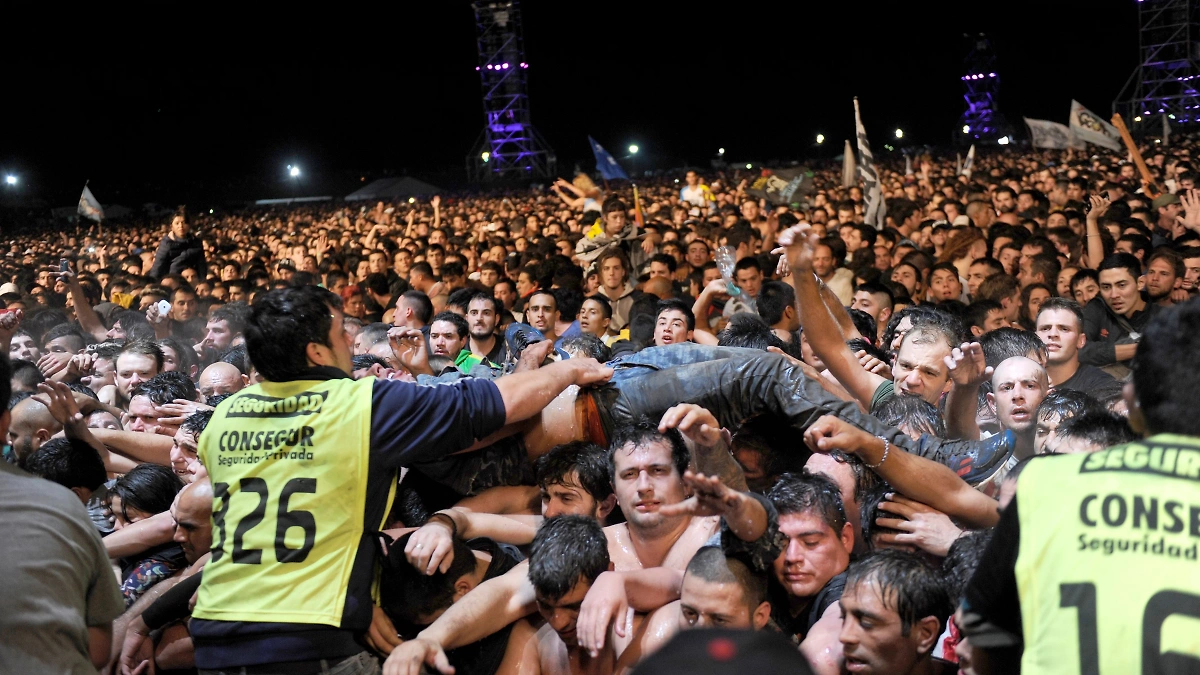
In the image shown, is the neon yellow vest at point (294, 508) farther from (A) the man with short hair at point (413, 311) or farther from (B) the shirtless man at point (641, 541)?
(A) the man with short hair at point (413, 311)

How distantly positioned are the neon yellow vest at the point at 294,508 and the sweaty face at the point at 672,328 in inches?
138

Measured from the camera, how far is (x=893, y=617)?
3.01 metres

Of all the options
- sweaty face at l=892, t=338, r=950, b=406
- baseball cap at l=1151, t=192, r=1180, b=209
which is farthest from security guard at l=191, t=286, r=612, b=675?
baseball cap at l=1151, t=192, r=1180, b=209

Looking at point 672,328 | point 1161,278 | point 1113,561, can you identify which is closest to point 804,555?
point 1113,561

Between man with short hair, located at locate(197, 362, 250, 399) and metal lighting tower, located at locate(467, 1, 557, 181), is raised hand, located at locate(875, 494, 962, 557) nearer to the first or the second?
man with short hair, located at locate(197, 362, 250, 399)

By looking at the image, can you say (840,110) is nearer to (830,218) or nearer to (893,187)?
(893,187)

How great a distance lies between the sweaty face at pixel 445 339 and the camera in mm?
6457

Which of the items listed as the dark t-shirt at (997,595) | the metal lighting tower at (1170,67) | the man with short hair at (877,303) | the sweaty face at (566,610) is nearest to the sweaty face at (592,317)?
the man with short hair at (877,303)

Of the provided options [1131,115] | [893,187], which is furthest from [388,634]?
[1131,115]

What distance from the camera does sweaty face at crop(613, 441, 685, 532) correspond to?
3738 mm

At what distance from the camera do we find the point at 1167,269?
667 centimetres

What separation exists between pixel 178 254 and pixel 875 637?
11004 millimetres

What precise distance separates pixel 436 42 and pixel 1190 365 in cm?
5787

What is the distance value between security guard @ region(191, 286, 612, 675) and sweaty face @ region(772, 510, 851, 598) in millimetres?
1144
